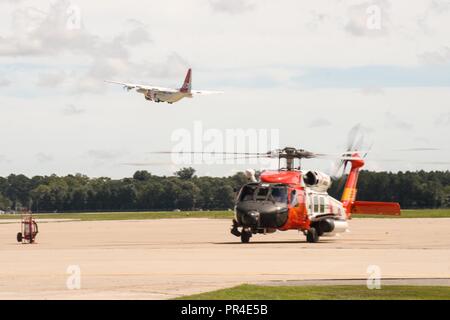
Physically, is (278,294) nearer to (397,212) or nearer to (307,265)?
(307,265)

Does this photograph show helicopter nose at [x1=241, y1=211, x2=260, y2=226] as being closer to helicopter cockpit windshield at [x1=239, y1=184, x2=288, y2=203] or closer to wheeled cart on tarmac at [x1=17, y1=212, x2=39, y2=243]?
helicopter cockpit windshield at [x1=239, y1=184, x2=288, y2=203]

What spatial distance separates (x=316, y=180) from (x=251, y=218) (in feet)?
15.8

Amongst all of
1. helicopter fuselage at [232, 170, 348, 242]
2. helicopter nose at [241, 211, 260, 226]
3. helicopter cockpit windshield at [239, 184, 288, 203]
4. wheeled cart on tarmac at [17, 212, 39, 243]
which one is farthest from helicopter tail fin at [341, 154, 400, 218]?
wheeled cart on tarmac at [17, 212, 39, 243]

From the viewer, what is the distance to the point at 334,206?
50156 millimetres

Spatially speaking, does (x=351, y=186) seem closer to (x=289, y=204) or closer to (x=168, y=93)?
(x=289, y=204)

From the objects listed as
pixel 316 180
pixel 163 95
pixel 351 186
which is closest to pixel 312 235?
pixel 316 180

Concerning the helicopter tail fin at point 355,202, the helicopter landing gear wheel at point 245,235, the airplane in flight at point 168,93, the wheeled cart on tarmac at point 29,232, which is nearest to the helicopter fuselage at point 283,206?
the helicopter landing gear wheel at point 245,235

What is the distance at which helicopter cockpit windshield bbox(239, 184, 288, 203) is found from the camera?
45.7 meters

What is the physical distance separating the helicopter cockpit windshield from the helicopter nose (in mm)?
1075

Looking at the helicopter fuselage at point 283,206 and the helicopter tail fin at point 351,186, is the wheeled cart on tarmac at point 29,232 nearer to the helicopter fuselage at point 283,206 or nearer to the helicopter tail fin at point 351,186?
the helicopter fuselage at point 283,206

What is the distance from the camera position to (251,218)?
44594 mm
